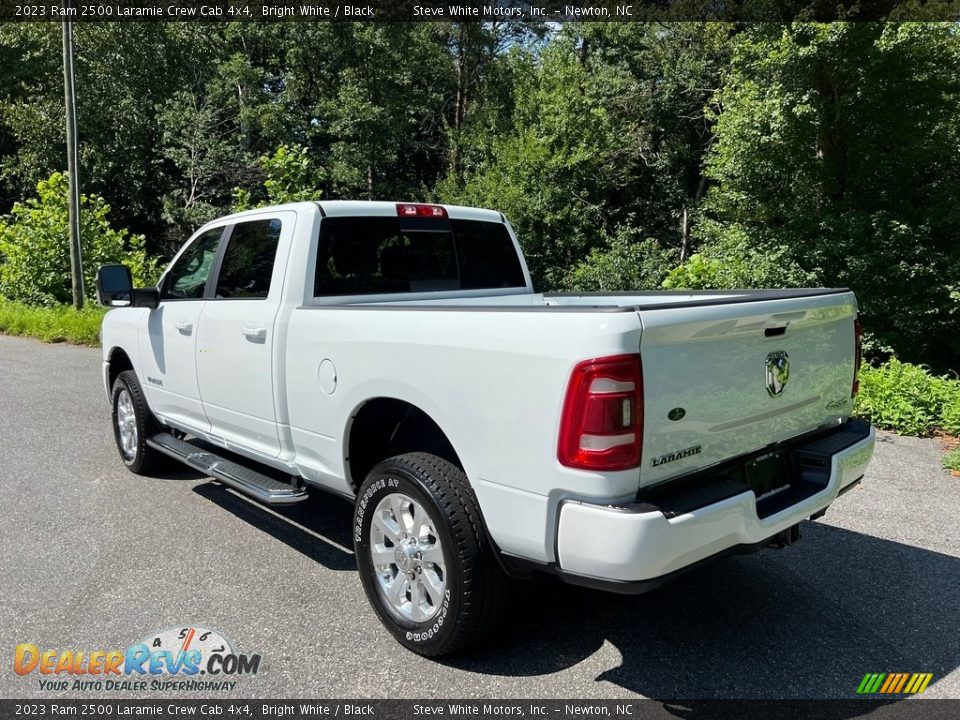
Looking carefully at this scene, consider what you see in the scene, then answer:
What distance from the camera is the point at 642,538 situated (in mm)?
2396

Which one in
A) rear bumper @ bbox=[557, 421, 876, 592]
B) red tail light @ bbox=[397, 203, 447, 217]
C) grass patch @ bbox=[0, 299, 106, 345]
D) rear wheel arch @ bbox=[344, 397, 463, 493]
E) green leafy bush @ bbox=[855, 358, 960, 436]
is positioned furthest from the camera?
grass patch @ bbox=[0, 299, 106, 345]

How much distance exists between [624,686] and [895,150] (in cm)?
1476

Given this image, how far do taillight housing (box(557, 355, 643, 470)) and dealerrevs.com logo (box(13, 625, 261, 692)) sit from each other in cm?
172

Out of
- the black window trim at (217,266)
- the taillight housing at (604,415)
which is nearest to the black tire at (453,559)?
the taillight housing at (604,415)

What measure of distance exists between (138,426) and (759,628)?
445cm

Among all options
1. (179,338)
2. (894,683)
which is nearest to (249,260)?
(179,338)

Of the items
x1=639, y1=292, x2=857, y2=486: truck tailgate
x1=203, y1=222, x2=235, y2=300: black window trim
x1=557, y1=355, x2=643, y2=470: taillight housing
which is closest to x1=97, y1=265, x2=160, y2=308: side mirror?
x1=203, y1=222, x2=235, y2=300: black window trim

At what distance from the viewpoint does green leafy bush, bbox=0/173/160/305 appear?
19.2m

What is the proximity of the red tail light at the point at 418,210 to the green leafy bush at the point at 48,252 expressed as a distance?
17510 millimetres

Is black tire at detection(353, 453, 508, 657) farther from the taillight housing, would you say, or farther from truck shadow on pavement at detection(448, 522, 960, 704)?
the taillight housing

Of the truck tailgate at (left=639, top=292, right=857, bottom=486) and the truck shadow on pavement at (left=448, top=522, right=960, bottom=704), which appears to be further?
the truck shadow on pavement at (left=448, top=522, right=960, bottom=704)

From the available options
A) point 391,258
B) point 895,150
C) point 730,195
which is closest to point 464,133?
point 730,195

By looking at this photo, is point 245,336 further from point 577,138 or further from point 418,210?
point 577,138

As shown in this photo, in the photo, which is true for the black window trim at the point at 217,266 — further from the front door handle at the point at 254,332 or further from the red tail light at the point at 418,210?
the red tail light at the point at 418,210
